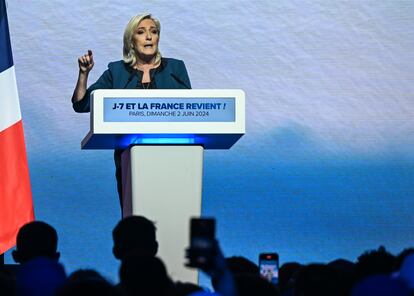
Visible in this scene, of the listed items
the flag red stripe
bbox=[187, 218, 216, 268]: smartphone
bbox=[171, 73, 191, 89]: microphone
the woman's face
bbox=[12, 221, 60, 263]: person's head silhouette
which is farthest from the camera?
the flag red stripe

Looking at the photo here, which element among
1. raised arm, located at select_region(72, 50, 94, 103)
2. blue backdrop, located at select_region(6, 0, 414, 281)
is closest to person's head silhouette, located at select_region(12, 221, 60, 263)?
raised arm, located at select_region(72, 50, 94, 103)

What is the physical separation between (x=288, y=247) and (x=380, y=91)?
133cm

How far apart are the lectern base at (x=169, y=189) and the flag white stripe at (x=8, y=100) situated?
2177mm

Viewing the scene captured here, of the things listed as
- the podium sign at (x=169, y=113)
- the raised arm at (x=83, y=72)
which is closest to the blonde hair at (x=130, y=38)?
the raised arm at (x=83, y=72)

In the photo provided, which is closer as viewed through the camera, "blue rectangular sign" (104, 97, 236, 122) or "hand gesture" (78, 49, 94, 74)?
"blue rectangular sign" (104, 97, 236, 122)

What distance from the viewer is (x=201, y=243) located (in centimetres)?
293

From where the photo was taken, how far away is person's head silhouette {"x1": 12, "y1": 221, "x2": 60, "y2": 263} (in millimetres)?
4059

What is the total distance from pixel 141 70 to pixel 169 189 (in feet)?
3.85

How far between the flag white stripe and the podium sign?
213 cm

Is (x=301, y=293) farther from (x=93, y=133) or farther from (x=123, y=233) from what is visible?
(x=93, y=133)

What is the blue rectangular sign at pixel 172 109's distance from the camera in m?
5.41

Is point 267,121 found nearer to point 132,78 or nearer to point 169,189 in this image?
point 132,78

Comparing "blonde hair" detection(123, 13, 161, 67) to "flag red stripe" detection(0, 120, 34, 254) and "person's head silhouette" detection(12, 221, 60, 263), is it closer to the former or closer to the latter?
"flag red stripe" detection(0, 120, 34, 254)

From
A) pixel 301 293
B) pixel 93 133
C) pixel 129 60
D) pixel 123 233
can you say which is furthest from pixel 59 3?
pixel 301 293
